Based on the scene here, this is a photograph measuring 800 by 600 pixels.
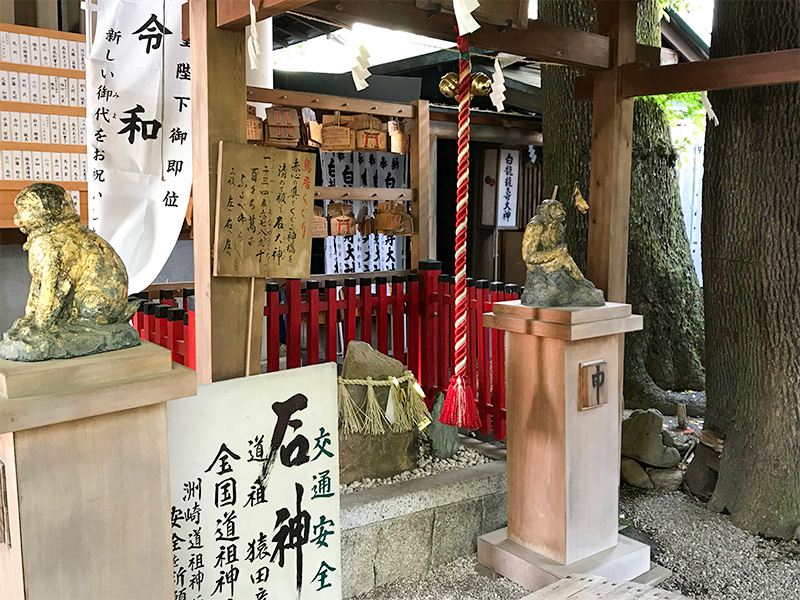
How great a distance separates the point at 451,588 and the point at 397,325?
6.66 feet

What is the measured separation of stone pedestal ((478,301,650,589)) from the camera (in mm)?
3582

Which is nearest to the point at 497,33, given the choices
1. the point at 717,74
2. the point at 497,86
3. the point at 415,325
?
the point at 497,86

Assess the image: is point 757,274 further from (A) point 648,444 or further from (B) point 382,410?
(B) point 382,410

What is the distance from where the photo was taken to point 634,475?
496cm

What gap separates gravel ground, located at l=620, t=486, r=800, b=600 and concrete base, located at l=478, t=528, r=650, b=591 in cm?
A: 25

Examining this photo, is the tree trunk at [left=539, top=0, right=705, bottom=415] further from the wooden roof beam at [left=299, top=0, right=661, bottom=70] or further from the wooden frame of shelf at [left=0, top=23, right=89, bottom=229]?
the wooden frame of shelf at [left=0, top=23, right=89, bottom=229]

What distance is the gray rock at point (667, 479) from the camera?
194 inches

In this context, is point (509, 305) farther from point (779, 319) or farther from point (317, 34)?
point (317, 34)

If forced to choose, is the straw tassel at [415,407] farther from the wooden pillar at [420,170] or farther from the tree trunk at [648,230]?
the tree trunk at [648,230]

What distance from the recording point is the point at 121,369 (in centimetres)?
197

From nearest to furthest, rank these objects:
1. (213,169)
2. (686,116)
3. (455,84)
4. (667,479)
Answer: (213,169)
(455,84)
(667,479)
(686,116)

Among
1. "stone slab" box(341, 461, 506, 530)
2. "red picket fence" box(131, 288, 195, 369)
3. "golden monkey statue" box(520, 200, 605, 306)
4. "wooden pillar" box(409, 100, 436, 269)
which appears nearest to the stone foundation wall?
"stone slab" box(341, 461, 506, 530)

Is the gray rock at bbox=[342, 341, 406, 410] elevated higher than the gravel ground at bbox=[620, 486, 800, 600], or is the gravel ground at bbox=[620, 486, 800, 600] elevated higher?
the gray rock at bbox=[342, 341, 406, 410]

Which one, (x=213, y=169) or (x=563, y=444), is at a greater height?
(x=213, y=169)
